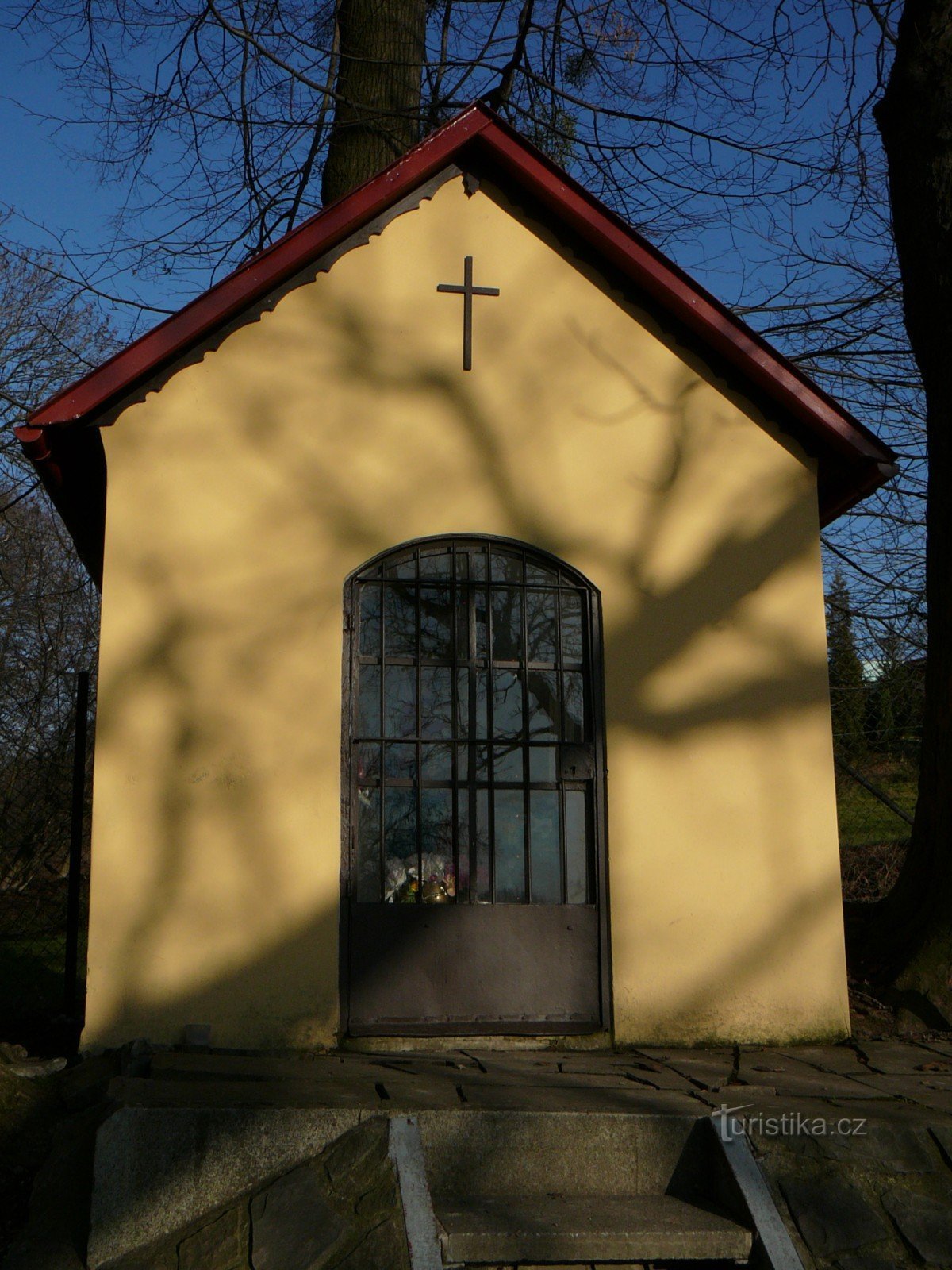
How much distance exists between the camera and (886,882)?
10484 mm

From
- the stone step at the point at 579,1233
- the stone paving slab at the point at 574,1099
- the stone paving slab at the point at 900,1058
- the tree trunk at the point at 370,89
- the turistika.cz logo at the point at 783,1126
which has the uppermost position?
the tree trunk at the point at 370,89

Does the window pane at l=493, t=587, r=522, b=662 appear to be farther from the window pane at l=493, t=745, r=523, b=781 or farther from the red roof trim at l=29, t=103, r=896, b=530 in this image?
the red roof trim at l=29, t=103, r=896, b=530

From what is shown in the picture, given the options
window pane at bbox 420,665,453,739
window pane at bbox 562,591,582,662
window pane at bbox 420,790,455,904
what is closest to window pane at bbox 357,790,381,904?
window pane at bbox 420,790,455,904

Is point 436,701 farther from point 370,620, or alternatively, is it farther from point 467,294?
point 467,294

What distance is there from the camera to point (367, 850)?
19.2 ft

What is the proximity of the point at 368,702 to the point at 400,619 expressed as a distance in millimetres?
468

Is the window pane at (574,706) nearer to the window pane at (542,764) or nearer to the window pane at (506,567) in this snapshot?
the window pane at (542,764)

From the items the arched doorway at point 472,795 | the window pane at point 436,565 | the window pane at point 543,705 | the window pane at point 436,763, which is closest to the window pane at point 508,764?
the arched doorway at point 472,795

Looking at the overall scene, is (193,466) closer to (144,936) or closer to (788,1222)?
(144,936)

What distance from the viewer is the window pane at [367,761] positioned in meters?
5.90

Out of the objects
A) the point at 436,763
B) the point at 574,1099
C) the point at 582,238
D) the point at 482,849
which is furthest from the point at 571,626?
the point at 574,1099

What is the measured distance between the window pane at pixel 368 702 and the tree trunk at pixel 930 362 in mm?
3295

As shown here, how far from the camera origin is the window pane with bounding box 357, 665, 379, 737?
5.96 meters

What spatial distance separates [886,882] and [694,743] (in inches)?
211
